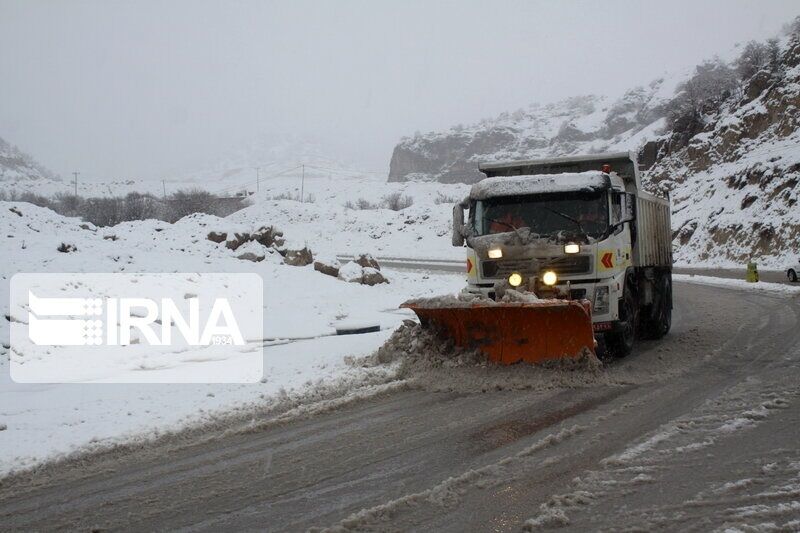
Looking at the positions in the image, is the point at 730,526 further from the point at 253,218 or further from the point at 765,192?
the point at 253,218

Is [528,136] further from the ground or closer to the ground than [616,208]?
further from the ground

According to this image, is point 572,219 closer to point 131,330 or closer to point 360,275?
point 131,330

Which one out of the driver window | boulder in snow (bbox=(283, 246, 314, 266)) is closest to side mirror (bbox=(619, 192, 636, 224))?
the driver window

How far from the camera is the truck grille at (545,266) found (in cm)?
866

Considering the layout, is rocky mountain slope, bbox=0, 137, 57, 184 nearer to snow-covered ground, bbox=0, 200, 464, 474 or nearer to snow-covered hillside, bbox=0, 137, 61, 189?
snow-covered hillside, bbox=0, 137, 61, 189

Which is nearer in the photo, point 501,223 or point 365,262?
point 501,223

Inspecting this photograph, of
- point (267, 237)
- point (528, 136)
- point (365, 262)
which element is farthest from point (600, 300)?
point (528, 136)

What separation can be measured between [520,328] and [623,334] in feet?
6.56

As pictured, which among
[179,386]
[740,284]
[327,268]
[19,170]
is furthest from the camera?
[19,170]

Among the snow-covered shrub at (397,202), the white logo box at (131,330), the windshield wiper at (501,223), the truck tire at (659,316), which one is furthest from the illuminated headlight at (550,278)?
the snow-covered shrub at (397,202)

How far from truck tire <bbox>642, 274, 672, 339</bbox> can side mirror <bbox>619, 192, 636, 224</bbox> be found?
8.41 feet

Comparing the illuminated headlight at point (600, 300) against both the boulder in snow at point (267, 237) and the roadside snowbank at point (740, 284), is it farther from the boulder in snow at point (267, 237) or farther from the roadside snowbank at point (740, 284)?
the boulder in snow at point (267, 237)

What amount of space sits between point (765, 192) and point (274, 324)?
29066mm

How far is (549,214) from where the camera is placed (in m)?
9.09
